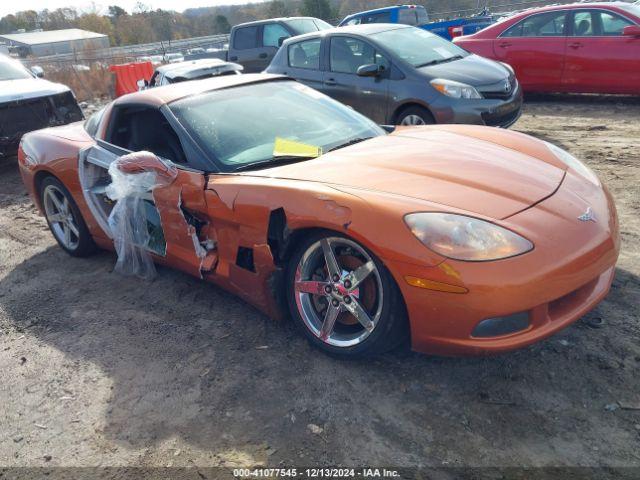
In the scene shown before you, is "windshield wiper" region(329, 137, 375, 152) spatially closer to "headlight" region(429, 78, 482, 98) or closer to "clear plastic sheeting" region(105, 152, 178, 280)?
"clear plastic sheeting" region(105, 152, 178, 280)

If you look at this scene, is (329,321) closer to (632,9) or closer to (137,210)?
(137,210)

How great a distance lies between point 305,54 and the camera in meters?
7.49

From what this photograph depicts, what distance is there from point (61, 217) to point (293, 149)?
7.88ft

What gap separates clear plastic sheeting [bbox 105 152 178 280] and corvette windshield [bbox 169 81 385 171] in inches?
13.1

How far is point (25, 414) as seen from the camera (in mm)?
2715

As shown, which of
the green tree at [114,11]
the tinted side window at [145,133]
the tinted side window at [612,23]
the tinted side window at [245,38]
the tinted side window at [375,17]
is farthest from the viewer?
the green tree at [114,11]

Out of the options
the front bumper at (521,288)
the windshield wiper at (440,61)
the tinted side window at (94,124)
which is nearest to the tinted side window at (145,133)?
the tinted side window at (94,124)

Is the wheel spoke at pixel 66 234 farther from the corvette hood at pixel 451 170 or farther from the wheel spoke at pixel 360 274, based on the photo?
the wheel spoke at pixel 360 274

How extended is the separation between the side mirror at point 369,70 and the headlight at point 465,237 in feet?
14.6

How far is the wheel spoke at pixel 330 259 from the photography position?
8.75ft

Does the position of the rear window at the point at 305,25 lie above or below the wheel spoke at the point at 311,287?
above

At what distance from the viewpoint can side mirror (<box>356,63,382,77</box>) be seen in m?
6.41

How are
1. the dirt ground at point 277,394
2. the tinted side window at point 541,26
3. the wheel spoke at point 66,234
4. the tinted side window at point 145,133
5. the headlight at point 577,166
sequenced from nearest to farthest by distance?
the dirt ground at point 277,394 < the headlight at point 577,166 < the tinted side window at point 145,133 < the wheel spoke at point 66,234 < the tinted side window at point 541,26

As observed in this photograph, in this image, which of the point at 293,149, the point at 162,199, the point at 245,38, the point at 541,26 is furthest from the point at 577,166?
the point at 245,38
